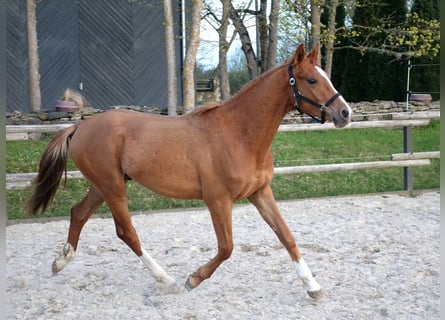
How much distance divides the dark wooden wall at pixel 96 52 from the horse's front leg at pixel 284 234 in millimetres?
10840

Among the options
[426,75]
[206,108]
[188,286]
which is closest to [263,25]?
[426,75]

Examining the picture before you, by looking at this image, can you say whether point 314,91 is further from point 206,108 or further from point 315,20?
point 315,20

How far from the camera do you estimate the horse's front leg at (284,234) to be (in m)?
3.75

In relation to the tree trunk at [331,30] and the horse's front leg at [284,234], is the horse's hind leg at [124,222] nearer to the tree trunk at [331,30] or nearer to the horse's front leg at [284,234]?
the horse's front leg at [284,234]

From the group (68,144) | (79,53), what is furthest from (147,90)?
(68,144)

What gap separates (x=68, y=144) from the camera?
429 centimetres

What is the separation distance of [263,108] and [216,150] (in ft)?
1.40

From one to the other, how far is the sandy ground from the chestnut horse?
27cm

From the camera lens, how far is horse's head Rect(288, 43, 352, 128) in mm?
3471

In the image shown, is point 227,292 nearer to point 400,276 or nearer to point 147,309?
point 147,309

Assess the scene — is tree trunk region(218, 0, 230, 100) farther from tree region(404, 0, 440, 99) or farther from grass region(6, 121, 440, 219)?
tree region(404, 0, 440, 99)

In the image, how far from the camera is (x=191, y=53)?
9750mm

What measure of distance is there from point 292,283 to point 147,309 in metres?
1.14

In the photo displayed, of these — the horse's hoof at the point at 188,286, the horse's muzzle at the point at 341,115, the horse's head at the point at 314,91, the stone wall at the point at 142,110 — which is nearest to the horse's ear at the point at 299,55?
the horse's head at the point at 314,91
